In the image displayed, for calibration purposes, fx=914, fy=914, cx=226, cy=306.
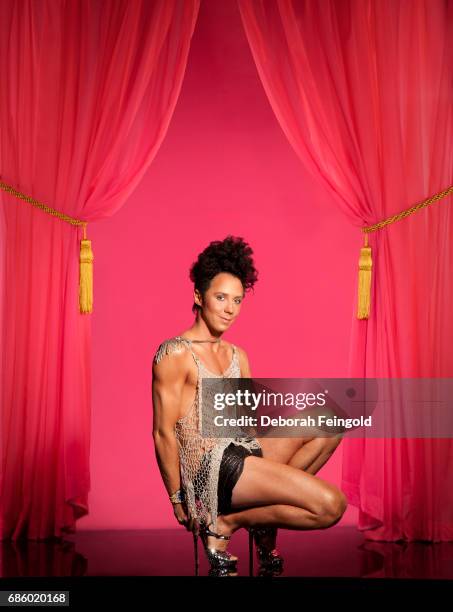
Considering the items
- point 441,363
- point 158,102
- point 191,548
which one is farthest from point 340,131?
point 191,548

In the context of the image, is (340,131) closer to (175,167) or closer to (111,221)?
(175,167)

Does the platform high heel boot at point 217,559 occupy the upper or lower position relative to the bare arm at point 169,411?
lower

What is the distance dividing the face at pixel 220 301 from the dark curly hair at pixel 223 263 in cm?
2

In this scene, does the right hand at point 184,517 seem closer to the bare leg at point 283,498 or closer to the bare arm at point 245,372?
the bare leg at point 283,498

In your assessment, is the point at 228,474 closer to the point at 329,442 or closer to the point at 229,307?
the point at 329,442

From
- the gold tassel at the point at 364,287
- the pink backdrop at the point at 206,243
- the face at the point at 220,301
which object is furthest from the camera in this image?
the pink backdrop at the point at 206,243

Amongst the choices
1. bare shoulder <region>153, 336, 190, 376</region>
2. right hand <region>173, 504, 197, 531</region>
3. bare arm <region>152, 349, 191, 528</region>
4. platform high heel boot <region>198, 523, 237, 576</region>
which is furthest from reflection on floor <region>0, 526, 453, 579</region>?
bare shoulder <region>153, 336, 190, 376</region>

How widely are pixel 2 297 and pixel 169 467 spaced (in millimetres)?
1174

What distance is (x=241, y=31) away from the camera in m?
4.48

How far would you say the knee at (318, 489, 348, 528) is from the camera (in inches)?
123

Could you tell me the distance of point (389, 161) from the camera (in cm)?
390

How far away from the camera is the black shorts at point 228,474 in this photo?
10.5 feet

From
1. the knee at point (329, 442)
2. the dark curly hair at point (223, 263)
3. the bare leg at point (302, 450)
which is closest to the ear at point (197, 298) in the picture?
the dark curly hair at point (223, 263)

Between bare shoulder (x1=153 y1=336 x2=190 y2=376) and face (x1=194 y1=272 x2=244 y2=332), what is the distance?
0.17 metres
